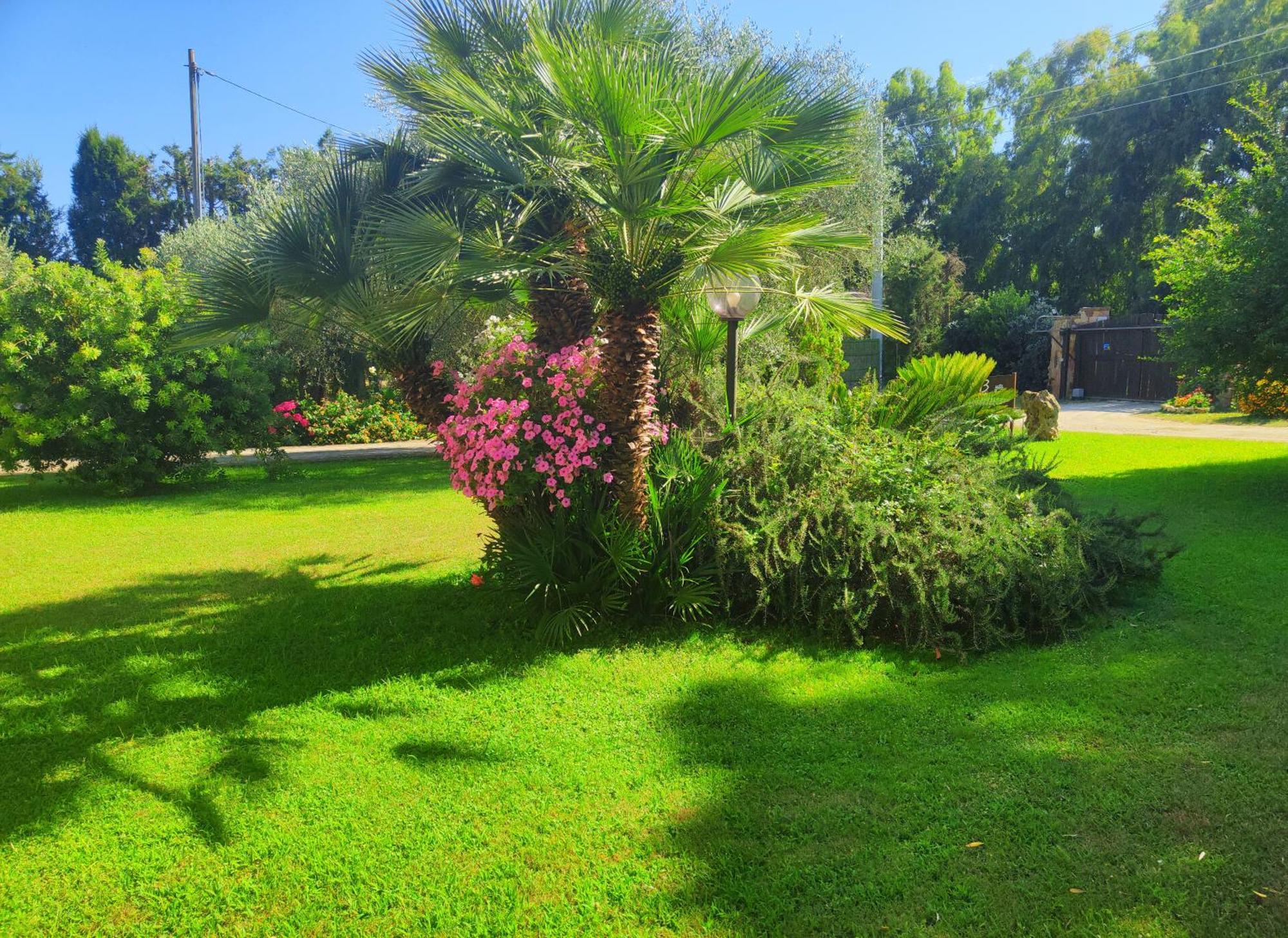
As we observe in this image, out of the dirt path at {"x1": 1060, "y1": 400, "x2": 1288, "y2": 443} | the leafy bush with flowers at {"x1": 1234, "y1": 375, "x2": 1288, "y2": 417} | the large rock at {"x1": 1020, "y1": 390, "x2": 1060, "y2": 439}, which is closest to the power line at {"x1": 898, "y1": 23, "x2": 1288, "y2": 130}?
the dirt path at {"x1": 1060, "y1": 400, "x2": 1288, "y2": 443}

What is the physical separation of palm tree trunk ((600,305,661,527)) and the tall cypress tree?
5066cm

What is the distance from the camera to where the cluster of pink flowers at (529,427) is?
4848 mm

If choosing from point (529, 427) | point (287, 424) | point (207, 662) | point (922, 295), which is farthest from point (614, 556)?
point (922, 295)

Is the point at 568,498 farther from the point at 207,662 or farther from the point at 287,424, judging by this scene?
the point at 287,424

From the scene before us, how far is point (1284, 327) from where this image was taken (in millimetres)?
7633

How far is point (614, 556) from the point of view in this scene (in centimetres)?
492

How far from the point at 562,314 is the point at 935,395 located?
9.86 ft

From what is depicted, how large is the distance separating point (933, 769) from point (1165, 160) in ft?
113

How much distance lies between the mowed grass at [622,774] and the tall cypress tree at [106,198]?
1949 inches

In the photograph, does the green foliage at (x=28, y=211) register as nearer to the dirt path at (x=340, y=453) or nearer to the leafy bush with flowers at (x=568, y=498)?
the dirt path at (x=340, y=453)

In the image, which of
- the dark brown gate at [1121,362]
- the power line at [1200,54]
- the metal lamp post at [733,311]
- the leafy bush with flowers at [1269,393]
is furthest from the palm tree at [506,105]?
the power line at [1200,54]

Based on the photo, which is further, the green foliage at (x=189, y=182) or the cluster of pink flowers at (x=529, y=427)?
the green foliage at (x=189, y=182)

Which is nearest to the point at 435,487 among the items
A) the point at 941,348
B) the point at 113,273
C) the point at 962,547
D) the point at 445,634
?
the point at 113,273

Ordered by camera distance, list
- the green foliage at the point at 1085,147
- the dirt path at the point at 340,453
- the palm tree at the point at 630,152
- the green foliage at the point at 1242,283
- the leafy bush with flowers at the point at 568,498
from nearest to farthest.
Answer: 1. the palm tree at the point at 630,152
2. the leafy bush with flowers at the point at 568,498
3. the green foliage at the point at 1242,283
4. the dirt path at the point at 340,453
5. the green foliage at the point at 1085,147
